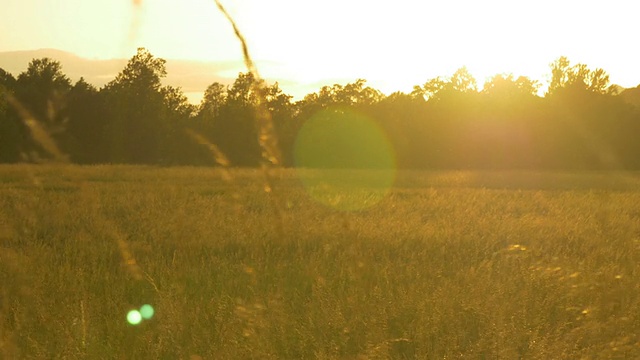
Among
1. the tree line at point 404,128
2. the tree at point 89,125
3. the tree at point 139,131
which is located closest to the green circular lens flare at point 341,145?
the tree line at point 404,128

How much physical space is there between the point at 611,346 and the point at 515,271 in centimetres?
278

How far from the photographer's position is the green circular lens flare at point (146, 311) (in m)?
5.72

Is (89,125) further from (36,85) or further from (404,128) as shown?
(404,128)

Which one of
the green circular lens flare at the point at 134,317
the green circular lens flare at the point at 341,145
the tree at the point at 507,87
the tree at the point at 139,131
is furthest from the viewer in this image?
the tree at the point at 507,87

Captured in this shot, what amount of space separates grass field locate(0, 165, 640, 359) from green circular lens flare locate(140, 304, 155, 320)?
8 centimetres

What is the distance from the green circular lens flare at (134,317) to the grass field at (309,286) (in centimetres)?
7

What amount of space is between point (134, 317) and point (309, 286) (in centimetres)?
204

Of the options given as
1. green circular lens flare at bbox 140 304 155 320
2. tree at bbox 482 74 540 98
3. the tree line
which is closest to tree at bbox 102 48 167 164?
the tree line

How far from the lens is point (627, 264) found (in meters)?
8.22

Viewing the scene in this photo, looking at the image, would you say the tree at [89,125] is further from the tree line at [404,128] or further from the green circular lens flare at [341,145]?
the green circular lens flare at [341,145]

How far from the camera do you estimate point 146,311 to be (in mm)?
5930

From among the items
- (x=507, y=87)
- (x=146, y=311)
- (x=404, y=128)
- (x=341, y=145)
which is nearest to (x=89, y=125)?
(x=341, y=145)

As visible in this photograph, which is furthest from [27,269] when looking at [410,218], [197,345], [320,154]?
[320,154]

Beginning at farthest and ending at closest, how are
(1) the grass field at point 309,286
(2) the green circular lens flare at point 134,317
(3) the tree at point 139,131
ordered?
1. (3) the tree at point 139,131
2. (2) the green circular lens flare at point 134,317
3. (1) the grass field at point 309,286
